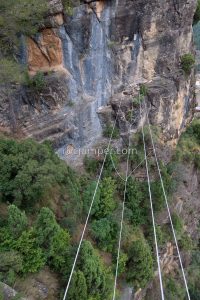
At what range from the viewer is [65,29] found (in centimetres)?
1452

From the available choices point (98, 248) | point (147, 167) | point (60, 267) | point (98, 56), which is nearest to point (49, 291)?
point (60, 267)

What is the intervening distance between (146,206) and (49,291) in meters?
6.41

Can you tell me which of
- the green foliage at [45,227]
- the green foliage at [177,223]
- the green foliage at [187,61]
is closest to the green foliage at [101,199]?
the green foliage at [45,227]

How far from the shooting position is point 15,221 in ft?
35.1

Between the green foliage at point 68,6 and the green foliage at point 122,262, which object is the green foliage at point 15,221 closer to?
the green foliage at point 122,262

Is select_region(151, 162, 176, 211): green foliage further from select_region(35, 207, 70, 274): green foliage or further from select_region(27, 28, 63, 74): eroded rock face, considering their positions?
select_region(27, 28, 63, 74): eroded rock face

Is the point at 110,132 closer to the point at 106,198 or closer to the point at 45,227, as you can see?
the point at 106,198

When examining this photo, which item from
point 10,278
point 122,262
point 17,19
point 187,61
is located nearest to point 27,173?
point 10,278

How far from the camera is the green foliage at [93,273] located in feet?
36.0

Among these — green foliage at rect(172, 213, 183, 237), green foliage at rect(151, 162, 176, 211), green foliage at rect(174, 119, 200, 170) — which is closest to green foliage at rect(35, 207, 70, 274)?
green foliage at rect(151, 162, 176, 211)

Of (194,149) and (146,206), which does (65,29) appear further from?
(194,149)

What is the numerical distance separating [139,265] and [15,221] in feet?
16.2

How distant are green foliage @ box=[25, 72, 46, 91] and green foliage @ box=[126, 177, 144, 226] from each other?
18.1ft

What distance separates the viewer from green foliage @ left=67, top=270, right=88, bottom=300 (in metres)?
10.5
